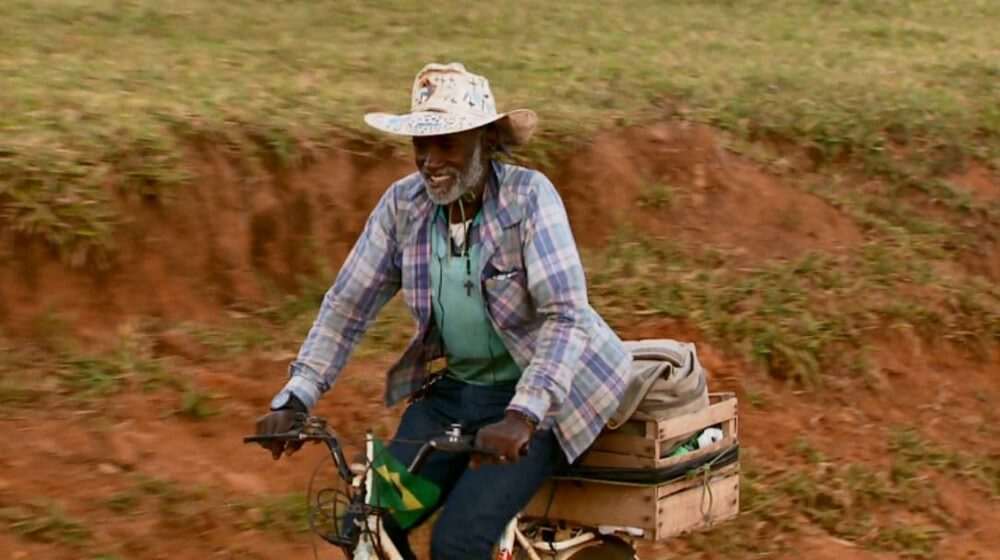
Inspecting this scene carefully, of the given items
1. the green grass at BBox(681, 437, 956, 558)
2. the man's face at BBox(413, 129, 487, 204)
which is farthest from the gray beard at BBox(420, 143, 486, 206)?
the green grass at BBox(681, 437, 956, 558)

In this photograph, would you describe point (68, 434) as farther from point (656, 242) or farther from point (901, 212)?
point (901, 212)

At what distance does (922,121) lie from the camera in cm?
1115

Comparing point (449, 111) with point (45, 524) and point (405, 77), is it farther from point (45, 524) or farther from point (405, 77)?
point (405, 77)

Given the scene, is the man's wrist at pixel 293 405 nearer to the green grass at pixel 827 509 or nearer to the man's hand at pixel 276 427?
the man's hand at pixel 276 427

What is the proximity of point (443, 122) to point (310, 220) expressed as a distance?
3.52 metres

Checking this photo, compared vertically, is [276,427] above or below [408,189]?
below

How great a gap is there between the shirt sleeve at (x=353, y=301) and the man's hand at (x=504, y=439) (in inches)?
26.1

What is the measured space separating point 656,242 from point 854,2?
7778 millimetres

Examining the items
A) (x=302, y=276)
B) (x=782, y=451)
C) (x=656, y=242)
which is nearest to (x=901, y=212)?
(x=656, y=242)

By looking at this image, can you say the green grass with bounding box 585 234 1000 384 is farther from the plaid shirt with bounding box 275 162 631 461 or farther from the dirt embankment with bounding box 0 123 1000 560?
the plaid shirt with bounding box 275 162 631 461

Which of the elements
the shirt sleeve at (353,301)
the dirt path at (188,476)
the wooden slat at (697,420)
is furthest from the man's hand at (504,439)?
the dirt path at (188,476)

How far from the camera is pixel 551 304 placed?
173 inches

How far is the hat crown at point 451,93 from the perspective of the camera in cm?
442

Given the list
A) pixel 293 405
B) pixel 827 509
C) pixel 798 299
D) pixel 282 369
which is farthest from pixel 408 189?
pixel 798 299
